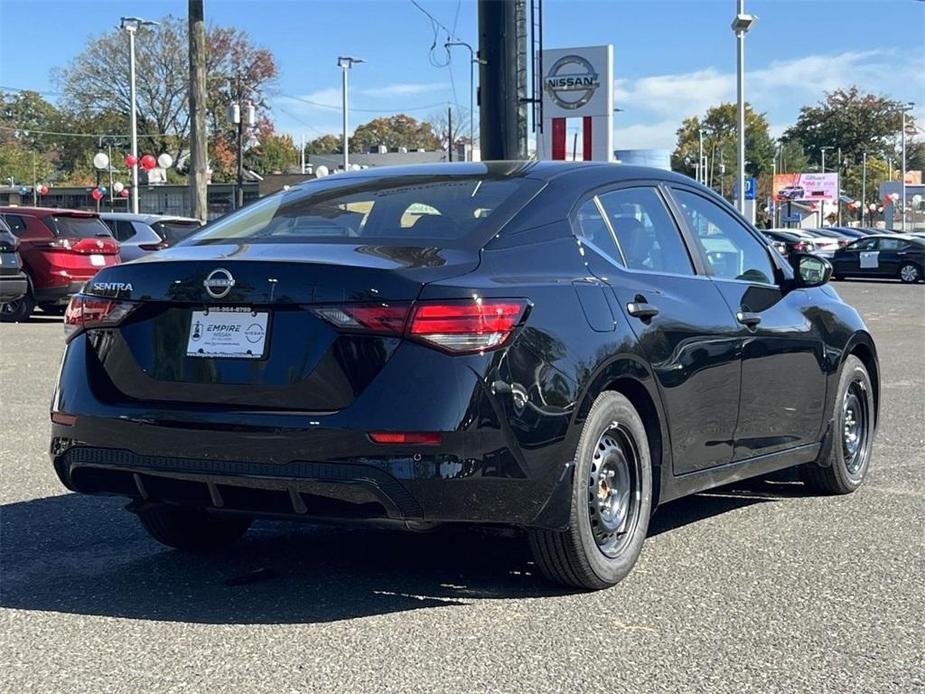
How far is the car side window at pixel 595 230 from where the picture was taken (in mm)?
4480

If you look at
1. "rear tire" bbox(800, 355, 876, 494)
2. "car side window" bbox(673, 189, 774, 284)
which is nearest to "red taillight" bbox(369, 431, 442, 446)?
"car side window" bbox(673, 189, 774, 284)

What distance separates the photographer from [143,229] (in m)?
19.3

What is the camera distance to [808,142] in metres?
122

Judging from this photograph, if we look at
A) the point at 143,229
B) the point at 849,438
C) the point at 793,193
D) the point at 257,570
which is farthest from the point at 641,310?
the point at 793,193

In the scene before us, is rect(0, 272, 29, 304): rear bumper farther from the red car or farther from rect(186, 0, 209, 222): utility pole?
rect(186, 0, 209, 222): utility pole

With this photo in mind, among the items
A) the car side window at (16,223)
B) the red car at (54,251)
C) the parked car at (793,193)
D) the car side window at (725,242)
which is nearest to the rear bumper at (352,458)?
the car side window at (725,242)

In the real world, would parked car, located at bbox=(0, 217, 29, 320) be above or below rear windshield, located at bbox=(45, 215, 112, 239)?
below

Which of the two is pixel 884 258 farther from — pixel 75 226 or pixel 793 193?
pixel 793 193

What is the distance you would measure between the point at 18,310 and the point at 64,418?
13.6m

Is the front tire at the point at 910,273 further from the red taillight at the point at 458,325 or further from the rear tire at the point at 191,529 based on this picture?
the red taillight at the point at 458,325

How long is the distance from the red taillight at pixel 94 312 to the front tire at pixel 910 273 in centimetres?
3140

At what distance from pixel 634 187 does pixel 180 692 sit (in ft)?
9.18

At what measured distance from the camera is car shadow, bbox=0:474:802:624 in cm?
413

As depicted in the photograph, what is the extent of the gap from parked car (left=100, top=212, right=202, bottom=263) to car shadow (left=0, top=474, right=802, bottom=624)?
13786 millimetres
